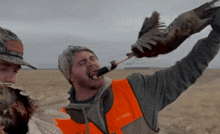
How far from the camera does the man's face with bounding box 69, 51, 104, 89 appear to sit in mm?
3224

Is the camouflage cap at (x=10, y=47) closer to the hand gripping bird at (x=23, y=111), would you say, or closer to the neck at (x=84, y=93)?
the neck at (x=84, y=93)

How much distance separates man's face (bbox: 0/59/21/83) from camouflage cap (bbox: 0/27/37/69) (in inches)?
3.0

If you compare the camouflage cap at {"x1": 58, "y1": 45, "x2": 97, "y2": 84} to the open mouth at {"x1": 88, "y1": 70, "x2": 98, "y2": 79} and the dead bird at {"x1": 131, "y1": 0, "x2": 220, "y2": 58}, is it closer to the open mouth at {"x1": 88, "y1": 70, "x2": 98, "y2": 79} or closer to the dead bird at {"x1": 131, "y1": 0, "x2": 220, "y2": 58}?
the open mouth at {"x1": 88, "y1": 70, "x2": 98, "y2": 79}

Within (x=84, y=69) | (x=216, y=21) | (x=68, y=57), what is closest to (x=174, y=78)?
(x=216, y=21)

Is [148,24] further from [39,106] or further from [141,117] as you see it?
[39,106]

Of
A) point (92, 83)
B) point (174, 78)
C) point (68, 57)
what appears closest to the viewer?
point (174, 78)

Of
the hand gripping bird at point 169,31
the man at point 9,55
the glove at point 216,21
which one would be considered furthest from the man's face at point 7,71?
the glove at point 216,21

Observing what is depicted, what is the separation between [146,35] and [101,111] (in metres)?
1.29

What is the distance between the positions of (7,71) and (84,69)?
4.10ft

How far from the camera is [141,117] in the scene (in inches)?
117

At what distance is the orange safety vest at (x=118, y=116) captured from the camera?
2869 mm

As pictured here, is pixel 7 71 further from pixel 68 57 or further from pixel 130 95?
pixel 130 95

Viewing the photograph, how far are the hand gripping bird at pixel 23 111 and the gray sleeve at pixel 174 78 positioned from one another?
2.00 m

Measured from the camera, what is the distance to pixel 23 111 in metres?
1.24
